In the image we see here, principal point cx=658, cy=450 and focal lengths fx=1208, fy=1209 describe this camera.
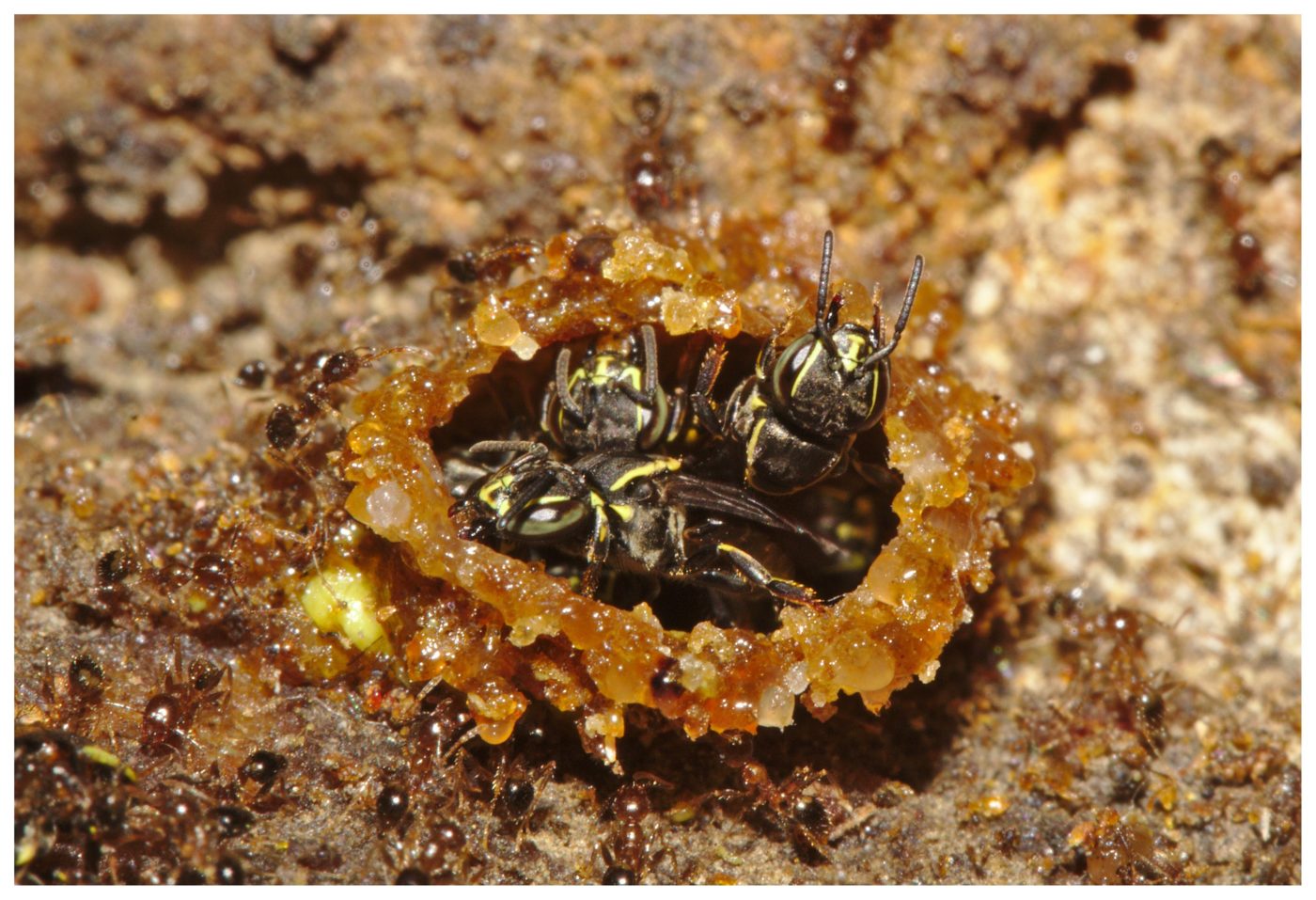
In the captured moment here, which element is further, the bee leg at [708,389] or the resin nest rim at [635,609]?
the bee leg at [708,389]

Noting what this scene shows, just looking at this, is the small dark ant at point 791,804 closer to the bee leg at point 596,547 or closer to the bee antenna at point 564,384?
the bee leg at point 596,547

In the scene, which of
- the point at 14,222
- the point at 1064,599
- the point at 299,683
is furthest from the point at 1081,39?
the point at 14,222

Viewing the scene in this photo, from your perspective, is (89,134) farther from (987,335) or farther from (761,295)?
(987,335)

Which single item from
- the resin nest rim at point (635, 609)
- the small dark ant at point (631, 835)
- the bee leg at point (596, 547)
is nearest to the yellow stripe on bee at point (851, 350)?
the resin nest rim at point (635, 609)

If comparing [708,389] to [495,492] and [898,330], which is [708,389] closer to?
[898,330]

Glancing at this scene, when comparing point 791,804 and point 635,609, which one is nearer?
point 635,609

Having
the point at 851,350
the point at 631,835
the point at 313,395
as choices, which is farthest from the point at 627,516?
the point at 313,395
